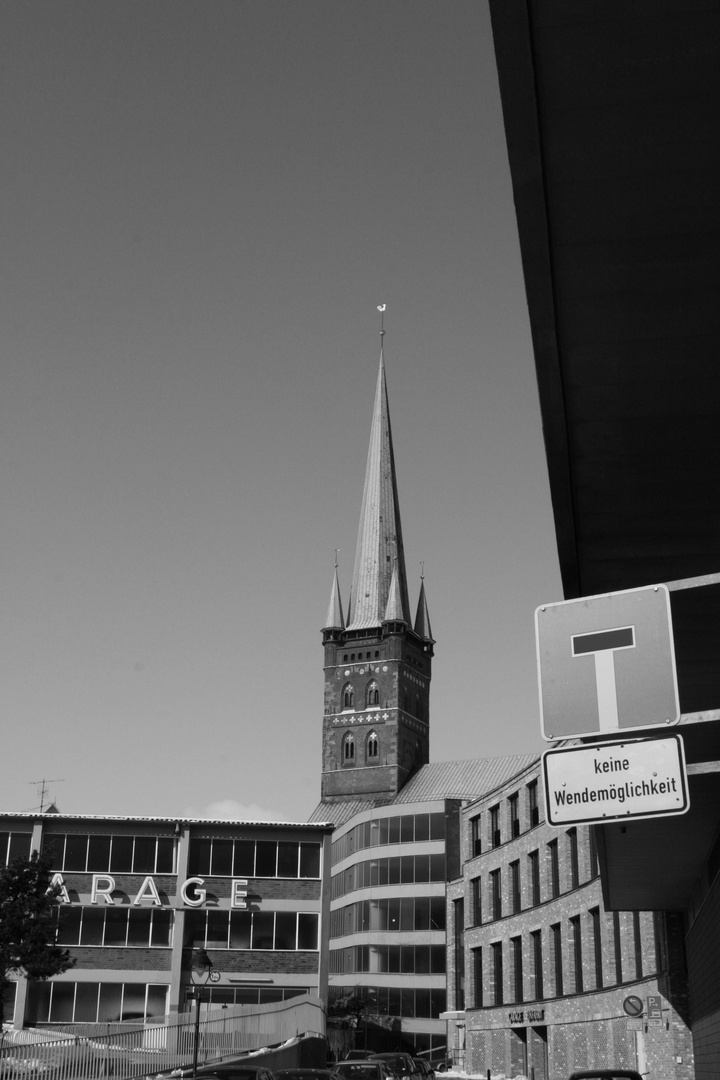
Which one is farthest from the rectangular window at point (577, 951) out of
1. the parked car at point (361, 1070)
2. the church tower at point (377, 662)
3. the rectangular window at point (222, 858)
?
the church tower at point (377, 662)

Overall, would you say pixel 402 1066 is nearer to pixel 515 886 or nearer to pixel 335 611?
pixel 515 886

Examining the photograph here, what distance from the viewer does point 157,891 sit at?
A: 56250 millimetres

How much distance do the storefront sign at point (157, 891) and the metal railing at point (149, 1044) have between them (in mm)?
7340

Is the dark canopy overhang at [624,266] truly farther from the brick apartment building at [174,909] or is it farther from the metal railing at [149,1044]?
the brick apartment building at [174,909]

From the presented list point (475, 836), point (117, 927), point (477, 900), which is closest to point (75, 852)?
point (117, 927)

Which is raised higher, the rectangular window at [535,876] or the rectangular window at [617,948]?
the rectangular window at [535,876]

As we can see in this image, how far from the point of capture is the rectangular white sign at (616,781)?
680 centimetres

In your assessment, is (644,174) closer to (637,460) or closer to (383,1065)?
(637,460)

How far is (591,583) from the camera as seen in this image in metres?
12.5

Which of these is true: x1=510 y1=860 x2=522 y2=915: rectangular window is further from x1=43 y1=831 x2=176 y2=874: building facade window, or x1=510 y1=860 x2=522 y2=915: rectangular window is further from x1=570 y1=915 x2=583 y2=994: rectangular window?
x1=43 y1=831 x2=176 y2=874: building facade window

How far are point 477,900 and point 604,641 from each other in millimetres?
54351

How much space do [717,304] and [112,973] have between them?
53.8m

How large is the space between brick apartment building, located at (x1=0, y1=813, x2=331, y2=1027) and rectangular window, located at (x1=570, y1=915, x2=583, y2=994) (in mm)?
16767

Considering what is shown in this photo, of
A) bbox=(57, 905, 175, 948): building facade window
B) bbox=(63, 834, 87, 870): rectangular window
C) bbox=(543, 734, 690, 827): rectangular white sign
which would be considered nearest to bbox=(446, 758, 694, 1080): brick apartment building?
bbox=(57, 905, 175, 948): building facade window
